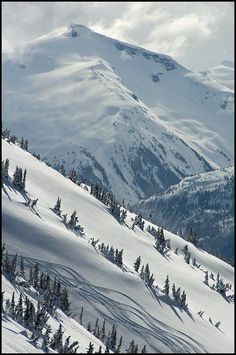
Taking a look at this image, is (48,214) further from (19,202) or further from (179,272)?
(179,272)

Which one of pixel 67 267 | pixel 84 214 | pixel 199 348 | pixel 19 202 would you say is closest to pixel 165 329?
pixel 199 348

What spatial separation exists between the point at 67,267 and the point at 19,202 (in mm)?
17793

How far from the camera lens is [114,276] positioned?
109m

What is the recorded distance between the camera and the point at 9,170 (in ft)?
437

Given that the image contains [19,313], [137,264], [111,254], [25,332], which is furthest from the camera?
[137,264]

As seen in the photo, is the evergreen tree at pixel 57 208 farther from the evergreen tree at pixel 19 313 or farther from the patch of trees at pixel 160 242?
the evergreen tree at pixel 19 313

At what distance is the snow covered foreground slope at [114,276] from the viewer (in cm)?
9419

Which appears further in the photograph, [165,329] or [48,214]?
[48,214]

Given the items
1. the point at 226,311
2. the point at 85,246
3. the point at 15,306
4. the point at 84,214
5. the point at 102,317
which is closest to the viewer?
the point at 15,306

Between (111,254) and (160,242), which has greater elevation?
(160,242)

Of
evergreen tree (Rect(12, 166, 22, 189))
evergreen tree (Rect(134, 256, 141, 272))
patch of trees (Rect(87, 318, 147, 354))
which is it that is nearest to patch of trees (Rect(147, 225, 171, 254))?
evergreen tree (Rect(134, 256, 141, 272))

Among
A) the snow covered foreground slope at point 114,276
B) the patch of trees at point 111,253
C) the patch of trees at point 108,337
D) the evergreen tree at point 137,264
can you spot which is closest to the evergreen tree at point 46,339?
the patch of trees at point 108,337

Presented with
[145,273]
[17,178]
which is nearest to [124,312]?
[145,273]

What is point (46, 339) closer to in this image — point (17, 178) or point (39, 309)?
point (39, 309)
